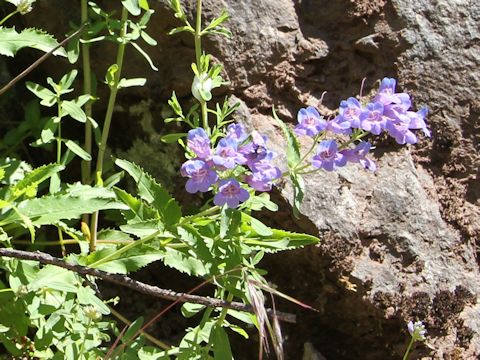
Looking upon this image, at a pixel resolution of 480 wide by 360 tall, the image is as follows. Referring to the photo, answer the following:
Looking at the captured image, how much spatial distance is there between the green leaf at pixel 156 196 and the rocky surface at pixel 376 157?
74 centimetres

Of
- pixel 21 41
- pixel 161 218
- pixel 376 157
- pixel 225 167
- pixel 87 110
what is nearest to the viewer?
pixel 225 167

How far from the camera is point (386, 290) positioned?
352cm

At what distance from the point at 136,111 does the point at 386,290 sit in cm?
141

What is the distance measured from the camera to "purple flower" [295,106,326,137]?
271 cm

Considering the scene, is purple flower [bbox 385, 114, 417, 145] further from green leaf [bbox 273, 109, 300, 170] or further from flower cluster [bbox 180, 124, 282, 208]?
flower cluster [bbox 180, 124, 282, 208]

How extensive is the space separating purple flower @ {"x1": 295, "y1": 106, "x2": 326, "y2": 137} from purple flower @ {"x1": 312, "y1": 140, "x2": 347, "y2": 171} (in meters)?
0.07

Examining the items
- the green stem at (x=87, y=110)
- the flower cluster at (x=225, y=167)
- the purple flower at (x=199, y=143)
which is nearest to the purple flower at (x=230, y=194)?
the flower cluster at (x=225, y=167)

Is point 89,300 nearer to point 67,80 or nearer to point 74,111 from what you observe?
point 74,111

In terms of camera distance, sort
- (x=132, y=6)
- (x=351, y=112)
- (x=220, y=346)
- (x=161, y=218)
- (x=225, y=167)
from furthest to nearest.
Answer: (x=132, y=6) < (x=220, y=346) < (x=161, y=218) < (x=351, y=112) < (x=225, y=167)

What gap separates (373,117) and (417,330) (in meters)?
1.06

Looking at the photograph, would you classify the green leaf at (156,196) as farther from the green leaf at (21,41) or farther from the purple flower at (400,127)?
the purple flower at (400,127)

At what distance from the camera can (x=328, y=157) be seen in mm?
2664

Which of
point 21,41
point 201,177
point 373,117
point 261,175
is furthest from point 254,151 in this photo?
point 21,41

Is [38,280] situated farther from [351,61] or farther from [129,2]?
[351,61]
